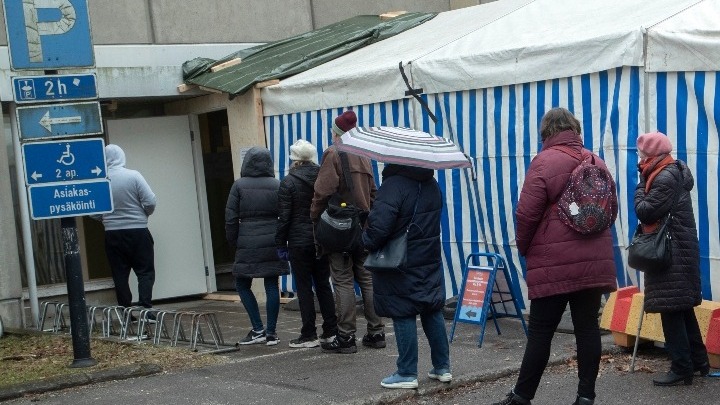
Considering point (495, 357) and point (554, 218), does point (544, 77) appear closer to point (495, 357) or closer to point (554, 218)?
point (495, 357)

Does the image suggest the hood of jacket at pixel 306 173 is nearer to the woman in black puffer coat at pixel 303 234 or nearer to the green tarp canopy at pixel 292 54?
the woman in black puffer coat at pixel 303 234

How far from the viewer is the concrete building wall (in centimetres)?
1253

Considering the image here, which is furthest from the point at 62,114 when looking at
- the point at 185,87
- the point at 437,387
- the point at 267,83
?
the point at 185,87

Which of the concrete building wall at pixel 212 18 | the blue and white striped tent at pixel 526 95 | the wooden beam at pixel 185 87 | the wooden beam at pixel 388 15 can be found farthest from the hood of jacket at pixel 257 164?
the wooden beam at pixel 388 15

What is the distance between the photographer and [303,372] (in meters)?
8.17

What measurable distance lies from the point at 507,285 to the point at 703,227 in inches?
64.1

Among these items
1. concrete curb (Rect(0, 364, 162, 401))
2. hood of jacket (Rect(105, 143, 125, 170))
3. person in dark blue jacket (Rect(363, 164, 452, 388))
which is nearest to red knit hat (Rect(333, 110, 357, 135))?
person in dark blue jacket (Rect(363, 164, 452, 388))

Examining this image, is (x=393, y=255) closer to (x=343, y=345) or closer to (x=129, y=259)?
(x=343, y=345)

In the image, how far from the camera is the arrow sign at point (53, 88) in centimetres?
838

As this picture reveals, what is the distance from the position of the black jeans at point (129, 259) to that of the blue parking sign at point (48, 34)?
10.2 feet

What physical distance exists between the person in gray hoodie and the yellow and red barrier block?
489 centimetres

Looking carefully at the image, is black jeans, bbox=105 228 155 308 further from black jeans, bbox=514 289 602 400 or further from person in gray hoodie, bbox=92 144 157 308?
black jeans, bbox=514 289 602 400

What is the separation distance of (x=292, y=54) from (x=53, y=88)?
184 inches

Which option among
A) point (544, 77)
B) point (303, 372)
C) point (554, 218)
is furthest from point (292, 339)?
point (554, 218)
